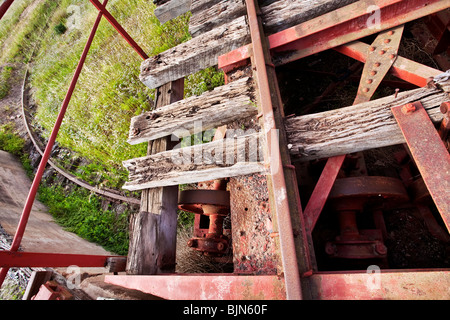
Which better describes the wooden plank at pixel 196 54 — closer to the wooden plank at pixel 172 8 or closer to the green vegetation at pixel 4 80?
the wooden plank at pixel 172 8

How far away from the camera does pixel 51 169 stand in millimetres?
5578

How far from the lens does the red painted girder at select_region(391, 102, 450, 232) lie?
121 centimetres

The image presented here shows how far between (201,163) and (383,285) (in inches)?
53.0

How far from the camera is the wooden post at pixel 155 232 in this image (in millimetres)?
1976

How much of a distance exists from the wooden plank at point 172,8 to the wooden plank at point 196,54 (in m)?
0.83

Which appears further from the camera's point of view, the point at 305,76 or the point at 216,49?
the point at 305,76

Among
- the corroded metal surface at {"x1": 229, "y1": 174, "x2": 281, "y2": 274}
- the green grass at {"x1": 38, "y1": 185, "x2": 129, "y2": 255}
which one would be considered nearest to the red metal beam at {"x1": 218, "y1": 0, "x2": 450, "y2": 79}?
the corroded metal surface at {"x1": 229, "y1": 174, "x2": 281, "y2": 274}

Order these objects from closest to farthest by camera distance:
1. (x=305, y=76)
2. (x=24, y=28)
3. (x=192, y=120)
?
(x=192, y=120), (x=305, y=76), (x=24, y=28)

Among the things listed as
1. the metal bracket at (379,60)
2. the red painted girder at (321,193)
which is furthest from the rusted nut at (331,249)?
the metal bracket at (379,60)

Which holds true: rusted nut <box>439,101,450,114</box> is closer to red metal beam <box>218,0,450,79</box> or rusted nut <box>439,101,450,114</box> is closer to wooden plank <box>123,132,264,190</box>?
red metal beam <box>218,0,450,79</box>
